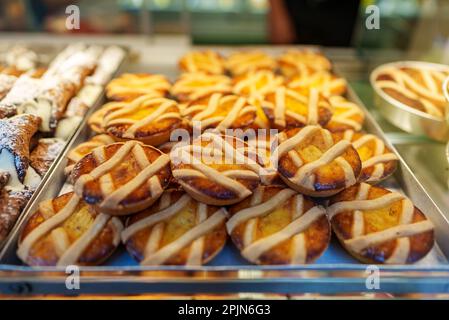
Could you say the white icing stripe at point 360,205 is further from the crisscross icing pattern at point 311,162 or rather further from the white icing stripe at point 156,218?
the white icing stripe at point 156,218

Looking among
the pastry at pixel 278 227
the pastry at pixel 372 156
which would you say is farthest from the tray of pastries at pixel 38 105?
the pastry at pixel 372 156

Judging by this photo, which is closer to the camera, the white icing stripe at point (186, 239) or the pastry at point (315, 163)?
the white icing stripe at point (186, 239)

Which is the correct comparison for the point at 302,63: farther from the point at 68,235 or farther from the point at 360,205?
the point at 68,235

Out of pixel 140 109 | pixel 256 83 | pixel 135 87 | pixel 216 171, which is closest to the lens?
pixel 216 171

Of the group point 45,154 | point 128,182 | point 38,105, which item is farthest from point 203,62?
point 128,182

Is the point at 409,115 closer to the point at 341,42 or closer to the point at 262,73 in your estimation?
the point at 262,73

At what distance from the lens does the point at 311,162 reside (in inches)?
82.0

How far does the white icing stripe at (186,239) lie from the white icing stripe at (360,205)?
0.55 metres

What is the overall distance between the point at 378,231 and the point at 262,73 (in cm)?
178

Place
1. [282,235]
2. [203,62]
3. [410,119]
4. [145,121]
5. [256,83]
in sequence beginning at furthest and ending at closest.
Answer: [203,62] < [256,83] < [410,119] < [145,121] < [282,235]

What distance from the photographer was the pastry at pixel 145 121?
2.35m

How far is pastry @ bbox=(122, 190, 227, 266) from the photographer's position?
71.1 inches

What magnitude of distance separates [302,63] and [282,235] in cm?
203

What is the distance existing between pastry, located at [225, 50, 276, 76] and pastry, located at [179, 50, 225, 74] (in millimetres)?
86
